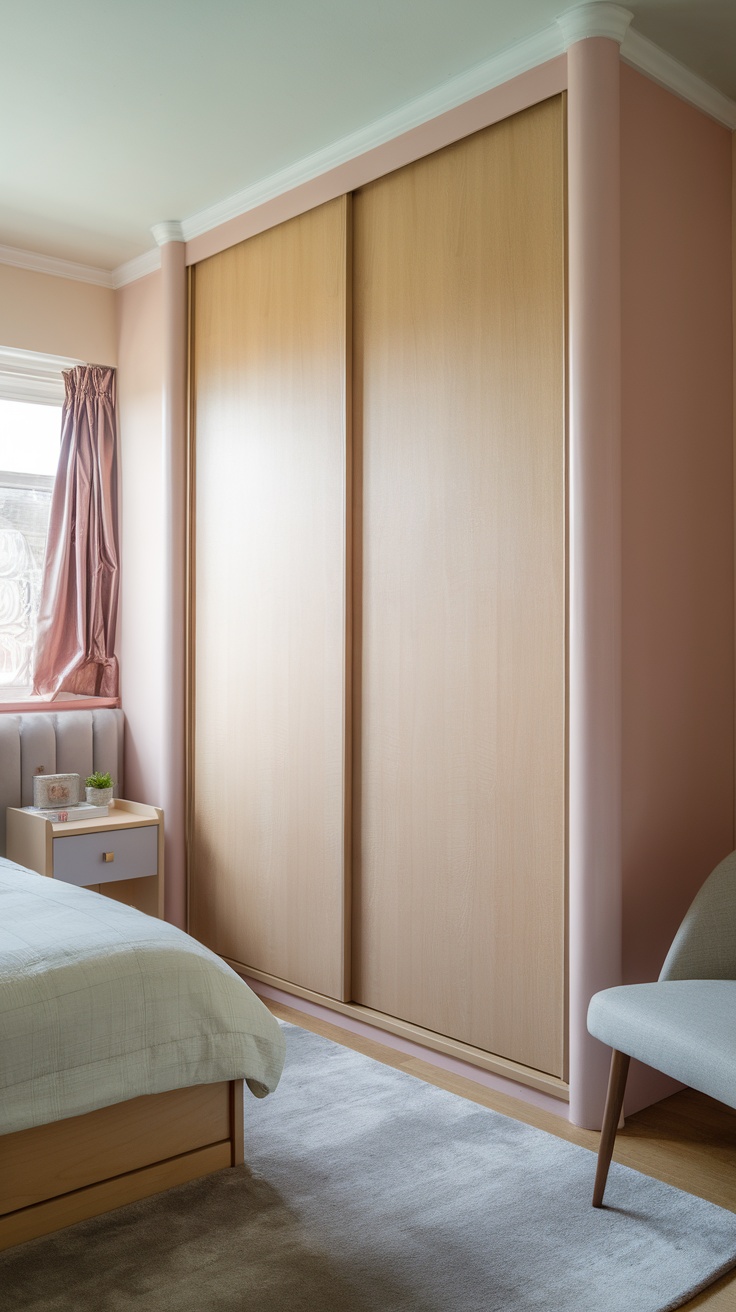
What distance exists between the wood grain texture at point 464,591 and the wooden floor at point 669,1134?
12 cm

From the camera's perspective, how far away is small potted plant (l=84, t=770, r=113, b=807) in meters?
3.72

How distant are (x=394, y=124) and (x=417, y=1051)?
2.62 m

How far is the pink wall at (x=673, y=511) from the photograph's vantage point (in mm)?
2598

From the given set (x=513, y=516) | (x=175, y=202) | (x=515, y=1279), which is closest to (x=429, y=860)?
(x=513, y=516)

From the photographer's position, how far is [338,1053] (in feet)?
9.69

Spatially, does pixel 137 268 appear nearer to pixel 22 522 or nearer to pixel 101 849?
pixel 22 522

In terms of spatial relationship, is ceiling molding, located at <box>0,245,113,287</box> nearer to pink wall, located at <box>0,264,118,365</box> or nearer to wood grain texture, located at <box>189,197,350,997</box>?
pink wall, located at <box>0,264,118,365</box>

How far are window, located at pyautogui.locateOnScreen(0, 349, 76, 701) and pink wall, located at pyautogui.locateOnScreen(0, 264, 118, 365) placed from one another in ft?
0.23

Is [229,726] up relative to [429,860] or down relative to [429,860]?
up

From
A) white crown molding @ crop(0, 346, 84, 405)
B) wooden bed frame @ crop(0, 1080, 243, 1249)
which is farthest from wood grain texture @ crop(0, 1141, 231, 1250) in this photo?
white crown molding @ crop(0, 346, 84, 405)

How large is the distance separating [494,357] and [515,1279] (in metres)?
2.10

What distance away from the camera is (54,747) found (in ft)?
12.6

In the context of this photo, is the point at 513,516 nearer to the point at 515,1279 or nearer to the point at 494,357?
the point at 494,357

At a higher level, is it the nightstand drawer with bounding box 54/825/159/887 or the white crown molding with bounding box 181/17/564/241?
the white crown molding with bounding box 181/17/564/241
